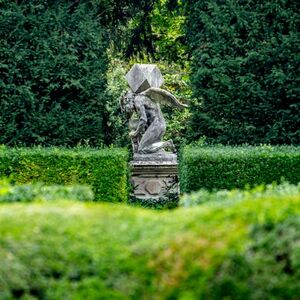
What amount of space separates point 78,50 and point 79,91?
92 centimetres

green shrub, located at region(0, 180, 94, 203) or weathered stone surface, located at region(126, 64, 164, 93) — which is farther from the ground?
weathered stone surface, located at region(126, 64, 164, 93)

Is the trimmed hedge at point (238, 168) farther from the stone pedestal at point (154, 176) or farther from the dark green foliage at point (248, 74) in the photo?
the dark green foliage at point (248, 74)

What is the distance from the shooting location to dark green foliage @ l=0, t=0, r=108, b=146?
607 inches

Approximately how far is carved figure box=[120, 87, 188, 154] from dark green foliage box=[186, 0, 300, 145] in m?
1.37

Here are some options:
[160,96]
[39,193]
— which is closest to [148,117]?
[160,96]

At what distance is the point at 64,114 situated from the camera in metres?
15.8

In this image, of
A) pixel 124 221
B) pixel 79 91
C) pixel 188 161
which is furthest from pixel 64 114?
pixel 124 221

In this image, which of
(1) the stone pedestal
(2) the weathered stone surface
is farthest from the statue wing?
(1) the stone pedestal

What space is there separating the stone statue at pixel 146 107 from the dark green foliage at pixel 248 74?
4.39ft

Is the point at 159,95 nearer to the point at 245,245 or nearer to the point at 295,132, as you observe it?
the point at 295,132

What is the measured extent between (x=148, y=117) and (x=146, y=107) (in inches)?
7.8

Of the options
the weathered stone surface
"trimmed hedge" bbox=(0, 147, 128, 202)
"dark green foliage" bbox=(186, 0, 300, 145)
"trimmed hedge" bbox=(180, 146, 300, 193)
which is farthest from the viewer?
"dark green foliage" bbox=(186, 0, 300, 145)

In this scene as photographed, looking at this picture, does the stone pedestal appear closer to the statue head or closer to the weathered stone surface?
the statue head

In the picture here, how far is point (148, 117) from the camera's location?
14367 millimetres
